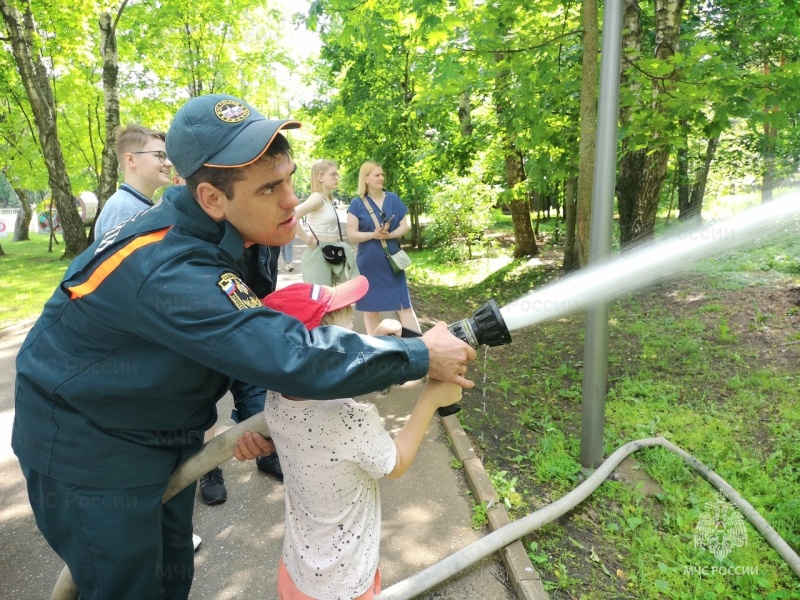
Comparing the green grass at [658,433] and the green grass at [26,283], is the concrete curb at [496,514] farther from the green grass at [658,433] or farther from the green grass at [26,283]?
the green grass at [26,283]

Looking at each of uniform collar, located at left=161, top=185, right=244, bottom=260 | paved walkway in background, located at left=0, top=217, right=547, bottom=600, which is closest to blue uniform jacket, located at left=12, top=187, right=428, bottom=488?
uniform collar, located at left=161, top=185, right=244, bottom=260

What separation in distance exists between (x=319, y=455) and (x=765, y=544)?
3225mm

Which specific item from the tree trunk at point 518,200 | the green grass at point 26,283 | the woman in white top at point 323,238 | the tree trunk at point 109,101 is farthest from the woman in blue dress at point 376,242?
the tree trunk at point 109,101

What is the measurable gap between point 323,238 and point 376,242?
1.98 ft

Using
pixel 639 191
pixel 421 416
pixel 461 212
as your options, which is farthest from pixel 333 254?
pixel 461 212

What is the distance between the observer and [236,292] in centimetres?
144

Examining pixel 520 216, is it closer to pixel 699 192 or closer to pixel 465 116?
pixel 465 116

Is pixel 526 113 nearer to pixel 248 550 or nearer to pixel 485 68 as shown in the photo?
pixel 485 68

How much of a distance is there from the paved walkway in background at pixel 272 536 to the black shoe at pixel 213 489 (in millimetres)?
54

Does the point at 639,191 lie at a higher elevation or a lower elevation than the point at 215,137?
lower

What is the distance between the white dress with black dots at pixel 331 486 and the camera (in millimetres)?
1693

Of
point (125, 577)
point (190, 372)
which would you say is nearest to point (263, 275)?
point (190, 372)

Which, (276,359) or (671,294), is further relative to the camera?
(671,294)

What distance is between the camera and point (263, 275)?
2303 millimetres
